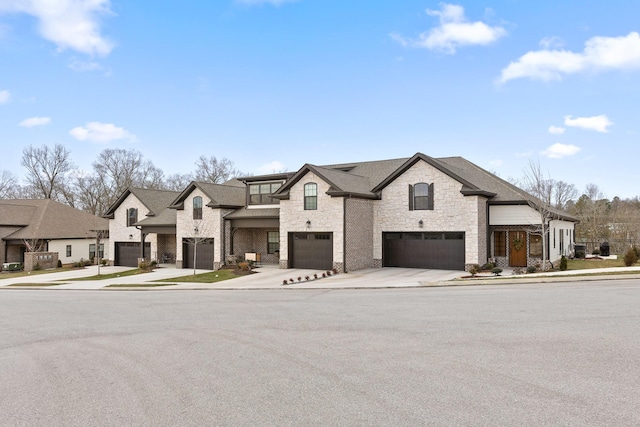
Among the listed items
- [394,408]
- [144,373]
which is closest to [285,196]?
[144,373]

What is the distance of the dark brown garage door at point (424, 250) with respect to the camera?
28703 mm

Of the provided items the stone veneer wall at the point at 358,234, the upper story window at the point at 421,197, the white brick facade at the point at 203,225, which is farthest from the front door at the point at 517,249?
the white brick facade at the point at 203,225

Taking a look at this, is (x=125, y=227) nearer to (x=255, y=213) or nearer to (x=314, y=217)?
(x=255, y=213)

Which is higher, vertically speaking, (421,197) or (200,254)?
(421,197)

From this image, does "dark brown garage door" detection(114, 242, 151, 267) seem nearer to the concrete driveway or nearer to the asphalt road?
the concrete driveway

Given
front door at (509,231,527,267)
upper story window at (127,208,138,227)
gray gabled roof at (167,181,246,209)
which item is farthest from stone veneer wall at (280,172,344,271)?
upper story window at (127,208,138,227)

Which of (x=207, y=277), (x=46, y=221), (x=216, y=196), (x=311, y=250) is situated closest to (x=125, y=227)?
(x=46, y=221)

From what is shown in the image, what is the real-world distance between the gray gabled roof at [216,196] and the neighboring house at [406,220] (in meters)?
0.31

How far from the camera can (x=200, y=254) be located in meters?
36.0

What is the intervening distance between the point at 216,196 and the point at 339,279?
543 inches

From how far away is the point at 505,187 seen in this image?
3038 cm

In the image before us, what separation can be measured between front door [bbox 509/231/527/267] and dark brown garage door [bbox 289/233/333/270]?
11.4 meters

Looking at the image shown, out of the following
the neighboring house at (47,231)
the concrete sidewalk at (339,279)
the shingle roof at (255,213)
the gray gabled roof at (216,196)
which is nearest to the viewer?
the concrete sidewalk at (339,279)

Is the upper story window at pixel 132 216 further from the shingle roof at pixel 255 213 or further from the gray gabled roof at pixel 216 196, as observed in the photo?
the shingle roof at pixel 255 213
